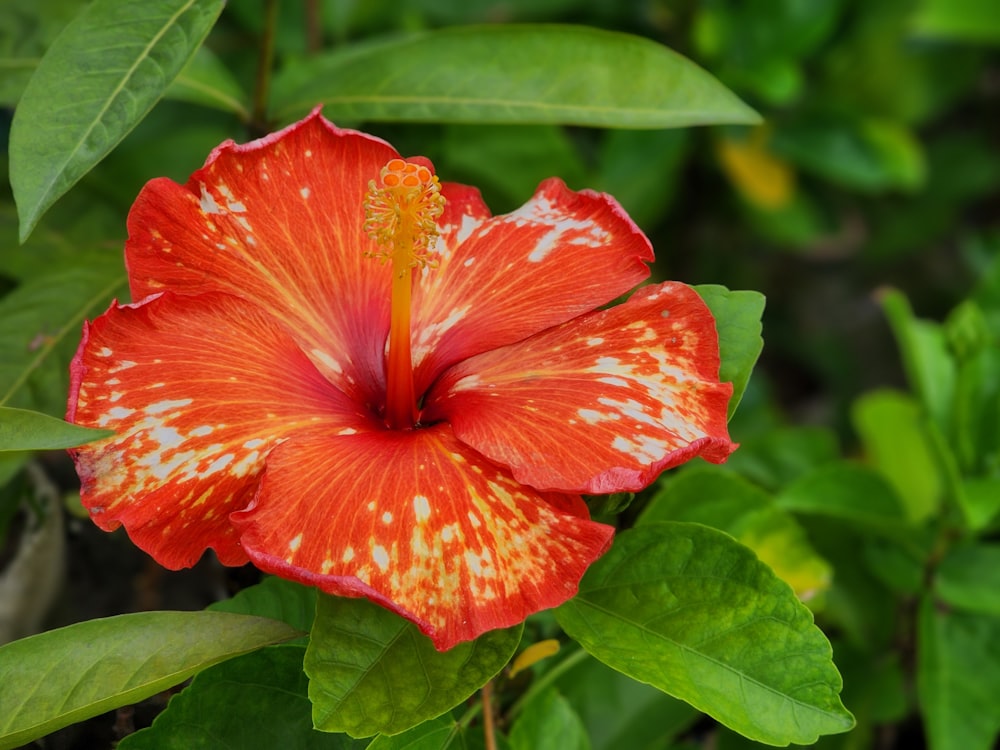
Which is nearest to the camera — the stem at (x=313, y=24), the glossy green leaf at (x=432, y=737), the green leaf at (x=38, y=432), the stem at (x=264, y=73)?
the green leaf at (x=38, y=432)

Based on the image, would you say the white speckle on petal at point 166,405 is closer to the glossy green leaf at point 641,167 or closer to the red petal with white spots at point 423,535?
the red petal with white spots at point 423,535

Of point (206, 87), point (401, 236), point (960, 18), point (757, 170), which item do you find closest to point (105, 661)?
point (401, 236)

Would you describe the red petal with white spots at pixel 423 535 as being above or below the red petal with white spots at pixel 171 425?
below

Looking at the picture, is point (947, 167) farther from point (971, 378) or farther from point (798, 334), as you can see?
point (971, 378)

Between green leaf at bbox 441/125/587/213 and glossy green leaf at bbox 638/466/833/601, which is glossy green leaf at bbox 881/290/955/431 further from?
green leaf at bbox 441/125/587/213

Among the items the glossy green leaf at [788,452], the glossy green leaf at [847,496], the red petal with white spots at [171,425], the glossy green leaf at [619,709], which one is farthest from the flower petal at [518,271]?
the glossy green leaf at [788,452]

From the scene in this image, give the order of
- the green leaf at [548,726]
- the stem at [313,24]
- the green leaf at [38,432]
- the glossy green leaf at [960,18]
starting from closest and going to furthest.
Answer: the green leaf at [38,432] < the green leaf at [548,726] < the stem at [313,24] < the glossy green leaf at [960,18]

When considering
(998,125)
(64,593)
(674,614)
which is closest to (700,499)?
(674,614)
